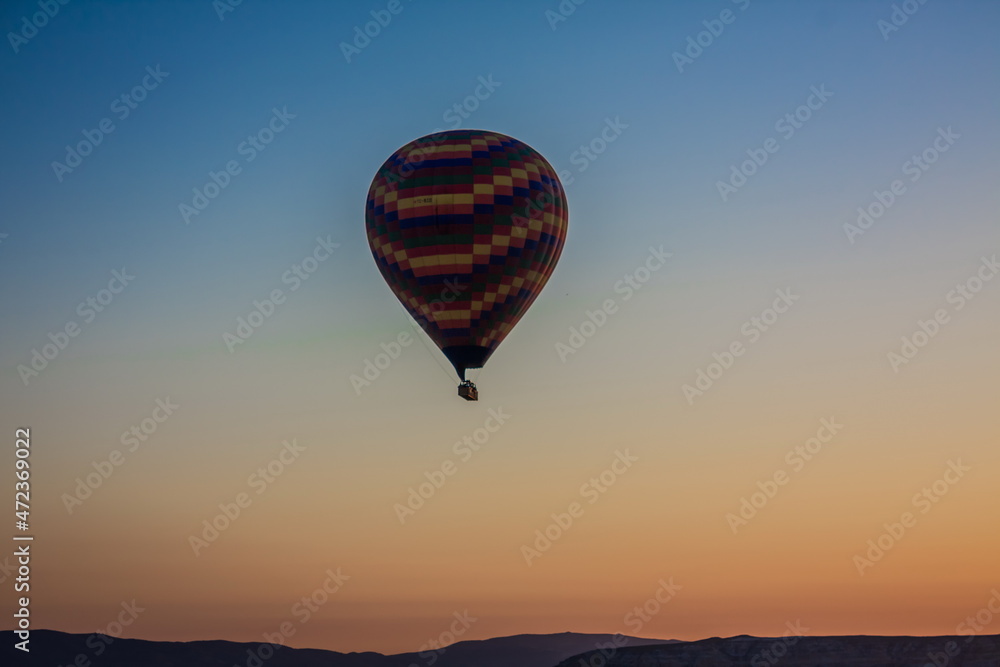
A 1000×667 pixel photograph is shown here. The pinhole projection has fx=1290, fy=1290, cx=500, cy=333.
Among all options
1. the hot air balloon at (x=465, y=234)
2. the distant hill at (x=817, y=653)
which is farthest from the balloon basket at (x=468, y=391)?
the distant hill at (x=817, y=653)

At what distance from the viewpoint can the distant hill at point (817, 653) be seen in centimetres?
12569

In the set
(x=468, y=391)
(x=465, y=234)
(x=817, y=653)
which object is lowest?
(x=817, y=653)

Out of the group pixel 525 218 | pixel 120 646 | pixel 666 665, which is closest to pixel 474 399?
pixel 525 218

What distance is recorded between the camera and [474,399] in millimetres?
43688

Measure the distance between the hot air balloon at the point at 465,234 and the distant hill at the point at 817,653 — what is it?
91.2 metres

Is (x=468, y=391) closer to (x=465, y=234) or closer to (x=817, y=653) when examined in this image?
(x=465, y=234)

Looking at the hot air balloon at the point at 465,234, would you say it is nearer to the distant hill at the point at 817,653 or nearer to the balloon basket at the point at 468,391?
the balloon basket at the point at 468,391

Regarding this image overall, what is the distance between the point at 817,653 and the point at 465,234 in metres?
96.6

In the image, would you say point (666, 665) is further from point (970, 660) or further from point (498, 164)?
point (498, 164)

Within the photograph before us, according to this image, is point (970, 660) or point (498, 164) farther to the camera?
point (970, 660)

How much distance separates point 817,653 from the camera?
12794cm

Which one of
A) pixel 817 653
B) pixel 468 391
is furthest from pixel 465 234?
pixel 817 653

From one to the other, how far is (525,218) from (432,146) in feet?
13.7

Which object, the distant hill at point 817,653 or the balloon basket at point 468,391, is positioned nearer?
the balloon basket at point 468,391
